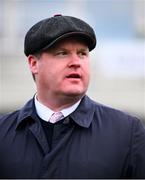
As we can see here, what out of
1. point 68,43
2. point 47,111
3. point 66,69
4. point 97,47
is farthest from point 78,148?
point 97,47

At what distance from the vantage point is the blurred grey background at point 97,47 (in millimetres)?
12766

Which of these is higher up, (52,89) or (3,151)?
(52,89)

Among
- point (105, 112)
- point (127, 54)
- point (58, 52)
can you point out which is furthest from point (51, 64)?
point (127, 54)

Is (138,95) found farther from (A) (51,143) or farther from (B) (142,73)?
(A) (51,143)

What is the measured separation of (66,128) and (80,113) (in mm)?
118

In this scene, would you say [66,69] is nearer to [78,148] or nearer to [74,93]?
[74,93]

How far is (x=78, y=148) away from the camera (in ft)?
11.1

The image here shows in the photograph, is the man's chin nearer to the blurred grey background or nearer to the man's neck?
the man's neck

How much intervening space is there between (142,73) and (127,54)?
435mm

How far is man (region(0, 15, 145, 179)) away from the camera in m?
3.35

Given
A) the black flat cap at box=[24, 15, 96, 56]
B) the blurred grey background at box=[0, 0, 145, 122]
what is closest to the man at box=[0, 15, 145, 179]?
the black flat cap at box=[24, 15, 96, 56]

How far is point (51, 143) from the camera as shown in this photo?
341 centimetres

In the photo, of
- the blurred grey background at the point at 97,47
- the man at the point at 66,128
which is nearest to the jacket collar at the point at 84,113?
the man at the point at 66,128

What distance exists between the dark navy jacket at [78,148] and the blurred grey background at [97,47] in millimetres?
9177
